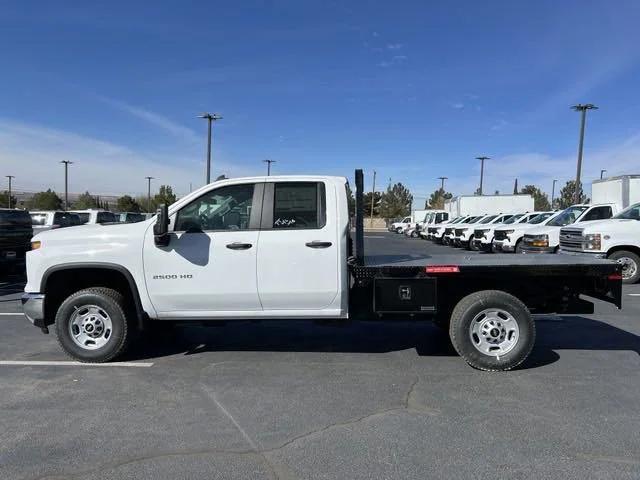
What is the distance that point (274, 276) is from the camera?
536 centimetres

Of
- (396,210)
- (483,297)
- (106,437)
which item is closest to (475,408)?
(483,297)

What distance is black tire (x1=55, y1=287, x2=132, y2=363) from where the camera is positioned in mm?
5559

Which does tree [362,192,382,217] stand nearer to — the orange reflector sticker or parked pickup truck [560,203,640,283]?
parked pickup truck [560,203,640,283]

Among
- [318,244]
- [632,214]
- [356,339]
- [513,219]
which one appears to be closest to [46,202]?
[513,219]

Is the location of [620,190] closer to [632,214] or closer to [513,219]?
[632,214]

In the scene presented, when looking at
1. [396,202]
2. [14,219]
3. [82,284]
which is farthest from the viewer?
[396,202]

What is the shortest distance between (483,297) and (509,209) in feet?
102

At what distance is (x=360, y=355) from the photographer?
6051 mm

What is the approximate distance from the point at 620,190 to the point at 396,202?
63.3 meters

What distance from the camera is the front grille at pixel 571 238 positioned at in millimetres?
12211

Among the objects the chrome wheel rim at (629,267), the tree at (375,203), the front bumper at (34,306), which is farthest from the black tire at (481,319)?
the tree at (375,203)

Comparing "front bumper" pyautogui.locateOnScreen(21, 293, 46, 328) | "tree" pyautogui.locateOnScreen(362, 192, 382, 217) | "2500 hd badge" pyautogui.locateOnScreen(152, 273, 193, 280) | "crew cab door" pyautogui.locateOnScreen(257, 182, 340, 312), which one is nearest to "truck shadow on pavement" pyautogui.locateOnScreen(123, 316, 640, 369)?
"crew cab door" pyautogui.locateOnScreen(257, 182, 340, 312)

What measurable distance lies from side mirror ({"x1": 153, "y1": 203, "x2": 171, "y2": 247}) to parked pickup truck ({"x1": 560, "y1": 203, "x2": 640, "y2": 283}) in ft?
31.6

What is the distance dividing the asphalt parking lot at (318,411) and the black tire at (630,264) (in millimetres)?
5850
